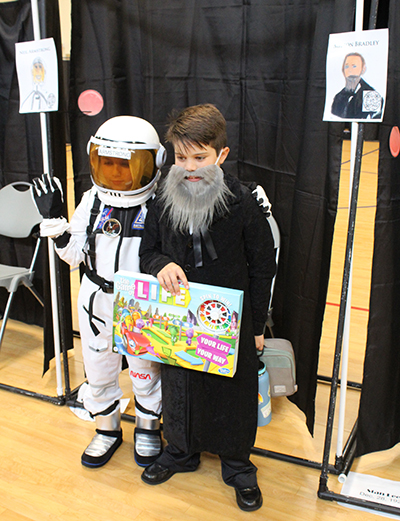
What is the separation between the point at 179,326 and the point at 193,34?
50.9 inches

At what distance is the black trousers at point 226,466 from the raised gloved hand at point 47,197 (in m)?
1.00

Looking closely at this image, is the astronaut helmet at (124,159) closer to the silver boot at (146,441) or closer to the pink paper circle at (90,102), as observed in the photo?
the pink paper circle at (90,102)

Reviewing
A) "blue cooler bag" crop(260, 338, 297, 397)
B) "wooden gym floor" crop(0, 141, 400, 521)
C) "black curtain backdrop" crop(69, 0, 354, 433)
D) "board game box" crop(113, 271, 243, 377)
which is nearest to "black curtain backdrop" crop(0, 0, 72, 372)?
"black curtain backdrop" crop(69, 0, 354, 433)

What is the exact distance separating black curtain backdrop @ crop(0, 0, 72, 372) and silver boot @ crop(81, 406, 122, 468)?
49 centimetres

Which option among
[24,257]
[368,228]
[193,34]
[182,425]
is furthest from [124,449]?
[368,228]

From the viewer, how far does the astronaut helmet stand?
1.73 m

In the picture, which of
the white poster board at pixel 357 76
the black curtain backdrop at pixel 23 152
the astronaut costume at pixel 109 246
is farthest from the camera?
the black curtain backdrop at pixel 23 152

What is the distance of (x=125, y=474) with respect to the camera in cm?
196

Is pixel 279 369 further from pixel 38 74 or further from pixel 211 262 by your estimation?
pixel 38 74

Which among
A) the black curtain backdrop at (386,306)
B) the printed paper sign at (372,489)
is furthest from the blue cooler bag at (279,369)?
the printed paper sign at (372,489)

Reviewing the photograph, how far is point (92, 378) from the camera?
6.56ft

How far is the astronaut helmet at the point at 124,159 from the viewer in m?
1.73

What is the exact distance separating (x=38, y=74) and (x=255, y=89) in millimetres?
913

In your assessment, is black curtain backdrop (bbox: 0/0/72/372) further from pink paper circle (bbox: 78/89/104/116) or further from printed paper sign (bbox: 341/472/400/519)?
printed paper sign (bbox: 341/472/400/519)
